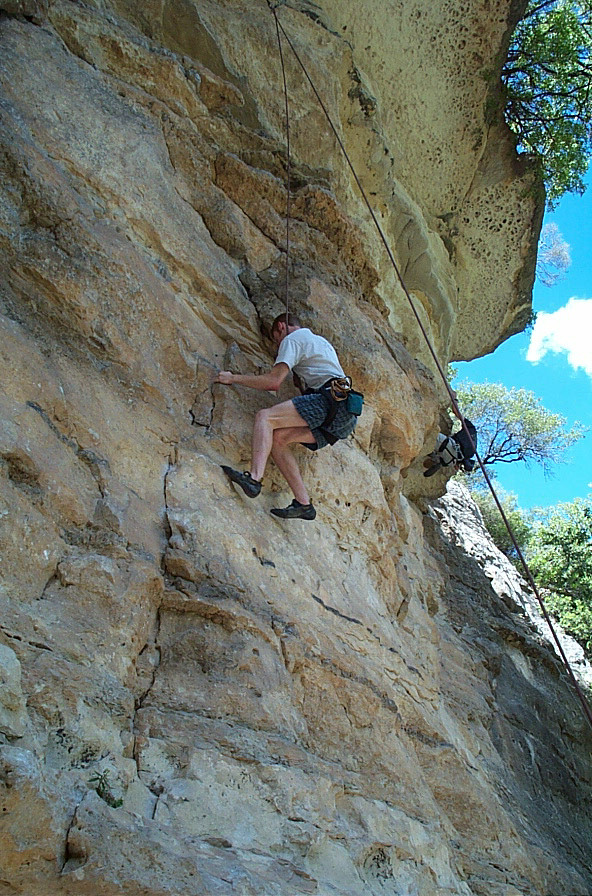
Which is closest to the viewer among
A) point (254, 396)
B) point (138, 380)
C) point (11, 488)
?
point (11, 488)

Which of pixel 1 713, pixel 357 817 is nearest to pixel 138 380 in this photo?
pixel 1 713

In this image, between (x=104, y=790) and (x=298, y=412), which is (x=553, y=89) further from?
(x=104, y=790)

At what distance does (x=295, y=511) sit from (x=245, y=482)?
453mm

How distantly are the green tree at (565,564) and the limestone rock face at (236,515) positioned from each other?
2.83 metres

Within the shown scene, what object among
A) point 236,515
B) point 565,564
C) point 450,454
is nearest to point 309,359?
point 236,515

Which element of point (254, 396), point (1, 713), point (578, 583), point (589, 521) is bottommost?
point (1, 713)

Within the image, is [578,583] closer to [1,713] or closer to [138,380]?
[138,380]

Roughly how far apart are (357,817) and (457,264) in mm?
6960

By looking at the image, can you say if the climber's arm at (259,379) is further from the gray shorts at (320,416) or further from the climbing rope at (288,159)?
the climbing rope at (288,159)

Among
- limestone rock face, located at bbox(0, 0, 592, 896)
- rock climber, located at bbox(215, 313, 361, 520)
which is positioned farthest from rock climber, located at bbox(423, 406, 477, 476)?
rock climber, located at bbox(215, 313, 361, 520)

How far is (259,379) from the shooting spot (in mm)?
5105

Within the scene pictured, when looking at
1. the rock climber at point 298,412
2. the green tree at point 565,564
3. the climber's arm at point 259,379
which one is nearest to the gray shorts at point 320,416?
the rock climber at point 298,412

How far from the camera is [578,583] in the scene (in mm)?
11758

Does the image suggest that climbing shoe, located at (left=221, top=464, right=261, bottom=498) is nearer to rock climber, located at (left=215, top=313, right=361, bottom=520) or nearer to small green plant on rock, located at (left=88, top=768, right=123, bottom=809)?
rock climber, located at (left=215, top=313, right=361, bottom=520)
